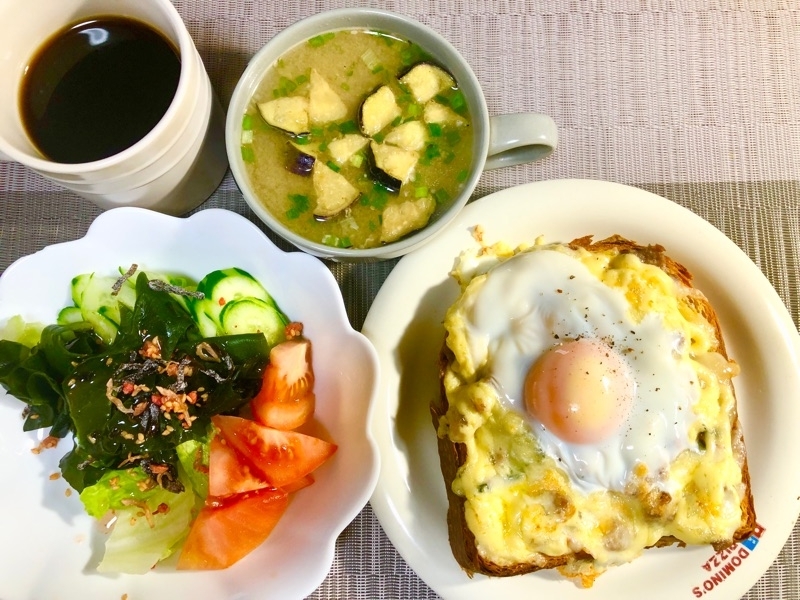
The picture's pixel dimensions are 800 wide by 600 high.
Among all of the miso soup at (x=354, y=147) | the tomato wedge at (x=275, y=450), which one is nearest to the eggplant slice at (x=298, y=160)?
the miso soup at (x=354, y=147)

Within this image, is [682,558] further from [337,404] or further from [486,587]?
[337,404]

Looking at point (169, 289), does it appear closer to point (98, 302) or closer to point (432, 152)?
point (98, 302)

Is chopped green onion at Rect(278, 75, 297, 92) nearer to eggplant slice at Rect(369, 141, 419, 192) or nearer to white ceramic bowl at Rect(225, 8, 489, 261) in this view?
white ceramic bowl at Rect(225, 8, 489, 261)

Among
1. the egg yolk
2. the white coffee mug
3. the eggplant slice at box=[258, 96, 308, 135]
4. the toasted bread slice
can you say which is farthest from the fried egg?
the white coffee mug

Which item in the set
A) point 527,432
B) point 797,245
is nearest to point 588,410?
point 527,432

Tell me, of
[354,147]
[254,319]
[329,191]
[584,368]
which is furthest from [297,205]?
[584,368]

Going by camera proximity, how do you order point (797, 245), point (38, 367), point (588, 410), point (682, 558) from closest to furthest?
point (588, 410), point (38, 367), point (682, 558), point (797, 245)
